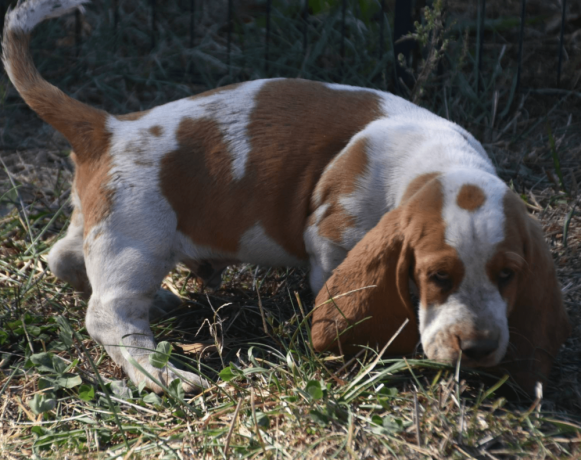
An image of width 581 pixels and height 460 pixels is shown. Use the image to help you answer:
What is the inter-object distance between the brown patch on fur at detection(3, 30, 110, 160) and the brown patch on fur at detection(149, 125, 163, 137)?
200mm

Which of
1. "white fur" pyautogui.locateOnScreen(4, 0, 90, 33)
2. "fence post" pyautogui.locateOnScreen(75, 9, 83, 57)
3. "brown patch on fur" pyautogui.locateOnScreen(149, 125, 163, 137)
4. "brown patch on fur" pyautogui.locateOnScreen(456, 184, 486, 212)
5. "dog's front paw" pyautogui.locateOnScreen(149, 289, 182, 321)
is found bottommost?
"dog's front paw" pyautogui.locateOnScreen(149, 289, 182, 321)

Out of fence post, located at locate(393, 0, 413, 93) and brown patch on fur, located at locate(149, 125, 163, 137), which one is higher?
brown patch on fur, located at locate(149, 125, 163, 137)

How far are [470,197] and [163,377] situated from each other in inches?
54.9

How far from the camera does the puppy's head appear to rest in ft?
8.72

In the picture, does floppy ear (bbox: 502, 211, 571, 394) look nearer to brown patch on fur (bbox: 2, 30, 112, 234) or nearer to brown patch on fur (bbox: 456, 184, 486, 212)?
brown patch on fur (bbox: 456, 184, 486, 212)

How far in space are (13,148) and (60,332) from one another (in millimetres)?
2510

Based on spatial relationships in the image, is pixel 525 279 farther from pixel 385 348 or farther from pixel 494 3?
pixel 494 3

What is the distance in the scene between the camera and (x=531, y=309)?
2.85 m

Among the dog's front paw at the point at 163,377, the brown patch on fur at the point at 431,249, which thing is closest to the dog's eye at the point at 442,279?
the brown patch on fur at the point at 431,249

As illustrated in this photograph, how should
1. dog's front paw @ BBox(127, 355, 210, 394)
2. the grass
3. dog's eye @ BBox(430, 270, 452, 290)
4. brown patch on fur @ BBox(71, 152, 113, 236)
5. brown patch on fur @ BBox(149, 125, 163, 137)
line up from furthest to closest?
1. brown patch on fur @ BBox(149, 125, 163, 137)
2. brown patch on fur @ BBox(71, 152, 113, 236)
3. dog's front paw @ BBox(127, 355, 210, 394)
4. dog's eye @ BBox(430, 270, 452, 290)
5. the grass

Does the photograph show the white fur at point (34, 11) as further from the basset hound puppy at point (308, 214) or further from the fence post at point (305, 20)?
the fence post at point (305, 20)

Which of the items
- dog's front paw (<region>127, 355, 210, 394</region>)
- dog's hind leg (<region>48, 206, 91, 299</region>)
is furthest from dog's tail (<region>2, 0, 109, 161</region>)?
dog's front paw (<region>127, 355, 210, 394</region>)

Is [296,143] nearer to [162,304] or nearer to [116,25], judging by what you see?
[162,304]

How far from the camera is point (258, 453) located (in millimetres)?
2525
